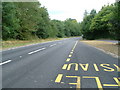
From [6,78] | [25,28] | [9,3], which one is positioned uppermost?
[9,3]

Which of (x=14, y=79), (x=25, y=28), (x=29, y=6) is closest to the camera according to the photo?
(x=14, y=79)

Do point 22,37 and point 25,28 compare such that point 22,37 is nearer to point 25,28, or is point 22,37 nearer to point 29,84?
point 25,28

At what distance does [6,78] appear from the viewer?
5184 millimetres

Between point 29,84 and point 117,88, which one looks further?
point 29,84

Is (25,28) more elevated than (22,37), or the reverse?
(25,28)

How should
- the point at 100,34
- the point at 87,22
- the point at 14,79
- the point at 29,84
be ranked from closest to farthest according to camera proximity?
the point at 29,84, the point at 14,79, the point at 100,34, the point at 87,22

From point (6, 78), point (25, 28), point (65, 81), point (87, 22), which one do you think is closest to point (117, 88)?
point (65, 81)

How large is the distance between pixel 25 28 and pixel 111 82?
30.4 metres

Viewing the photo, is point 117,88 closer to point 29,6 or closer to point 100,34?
point 29,6

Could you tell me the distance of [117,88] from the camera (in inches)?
167

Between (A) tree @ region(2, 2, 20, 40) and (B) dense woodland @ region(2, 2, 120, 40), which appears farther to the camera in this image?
(A) tree @ region(2, 2, 20, 40)

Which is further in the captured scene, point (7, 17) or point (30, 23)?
point (30, 23)

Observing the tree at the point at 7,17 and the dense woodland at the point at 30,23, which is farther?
the tree at the point at 7,17

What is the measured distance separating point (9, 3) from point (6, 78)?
20.9 meters
